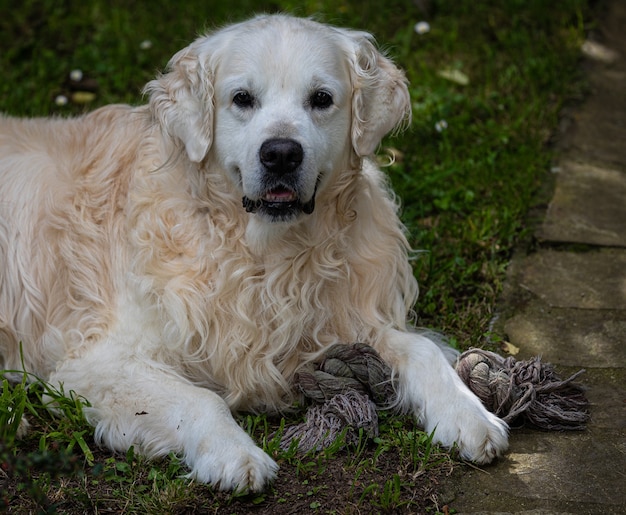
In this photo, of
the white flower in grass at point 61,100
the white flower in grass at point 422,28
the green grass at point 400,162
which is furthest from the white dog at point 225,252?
the white flower in grass at point 422,28

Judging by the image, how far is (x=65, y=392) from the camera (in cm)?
362

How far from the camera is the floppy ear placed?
3514 mm

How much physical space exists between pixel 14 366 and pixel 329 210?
61.0 inches

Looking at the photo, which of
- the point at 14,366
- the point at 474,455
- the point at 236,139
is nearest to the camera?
the point at 474,455

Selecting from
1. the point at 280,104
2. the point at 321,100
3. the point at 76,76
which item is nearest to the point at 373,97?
the point at 321,100

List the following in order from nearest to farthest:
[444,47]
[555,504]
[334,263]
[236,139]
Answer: [555,504], [236,139], [334,263], [444,47]

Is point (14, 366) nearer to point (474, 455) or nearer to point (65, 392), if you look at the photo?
point (65, 392)

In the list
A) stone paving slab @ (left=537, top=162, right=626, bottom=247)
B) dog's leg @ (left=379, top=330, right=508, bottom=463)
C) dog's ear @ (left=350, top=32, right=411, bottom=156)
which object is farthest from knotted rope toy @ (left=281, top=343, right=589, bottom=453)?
stone paving slab @ (left=537, top=162, right=626, bottom=247)

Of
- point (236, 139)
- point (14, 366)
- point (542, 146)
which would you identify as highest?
point (236, 139)

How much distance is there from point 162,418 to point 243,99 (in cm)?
121

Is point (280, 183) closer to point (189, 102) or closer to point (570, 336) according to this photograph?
point (189, 102)

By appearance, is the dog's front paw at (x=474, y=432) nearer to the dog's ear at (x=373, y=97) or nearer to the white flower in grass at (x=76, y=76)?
the dog's ear at (x=373, y=97)

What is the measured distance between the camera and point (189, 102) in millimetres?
3549

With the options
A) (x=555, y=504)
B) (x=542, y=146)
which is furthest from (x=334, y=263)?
(x=542, y=146)
